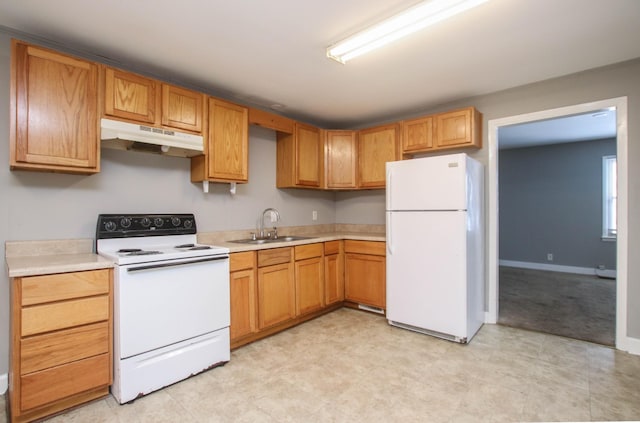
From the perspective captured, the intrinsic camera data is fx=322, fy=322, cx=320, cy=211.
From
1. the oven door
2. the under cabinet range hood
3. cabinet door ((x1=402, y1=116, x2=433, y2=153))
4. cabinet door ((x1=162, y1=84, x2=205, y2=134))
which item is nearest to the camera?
the oven door

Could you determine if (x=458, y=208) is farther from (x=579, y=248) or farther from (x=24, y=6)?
(x=579, y=248)

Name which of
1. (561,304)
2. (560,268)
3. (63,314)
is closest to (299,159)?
(63,314)

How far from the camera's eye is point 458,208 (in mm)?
2803

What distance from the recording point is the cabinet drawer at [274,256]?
2896mm

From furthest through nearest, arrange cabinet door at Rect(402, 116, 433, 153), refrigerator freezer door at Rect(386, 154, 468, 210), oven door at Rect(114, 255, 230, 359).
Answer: cabinet door at Rect(402, 116, 433, 153)
refrigerator freezer door at Rect(386, 154, 468, 210)
oven door at Rect(114, 255, 230, 359)

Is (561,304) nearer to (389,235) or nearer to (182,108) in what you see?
(389,235)

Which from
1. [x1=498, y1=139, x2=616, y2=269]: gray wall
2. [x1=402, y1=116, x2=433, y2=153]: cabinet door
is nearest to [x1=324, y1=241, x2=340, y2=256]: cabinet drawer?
[x1=402, y1=116, x2=433, y2=153]: cabinet door

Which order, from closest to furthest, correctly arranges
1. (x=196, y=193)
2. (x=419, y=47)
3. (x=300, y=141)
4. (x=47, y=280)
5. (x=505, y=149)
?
(x=47, y=280)
(x=419, y=47)
(x=196, y=193)
(x=300, y=141)
(x=505, y=149)

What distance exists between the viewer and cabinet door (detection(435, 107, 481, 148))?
3178mm

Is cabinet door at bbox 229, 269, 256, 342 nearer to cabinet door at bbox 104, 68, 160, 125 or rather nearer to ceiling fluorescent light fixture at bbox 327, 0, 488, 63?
cabinet door at bbox 104, 68, 160, 125

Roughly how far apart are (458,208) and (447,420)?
5.36 feet

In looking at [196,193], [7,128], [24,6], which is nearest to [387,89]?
[196,193]

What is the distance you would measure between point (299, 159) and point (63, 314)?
8.40 ft

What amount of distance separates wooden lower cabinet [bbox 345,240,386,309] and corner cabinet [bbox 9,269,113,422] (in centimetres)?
244
